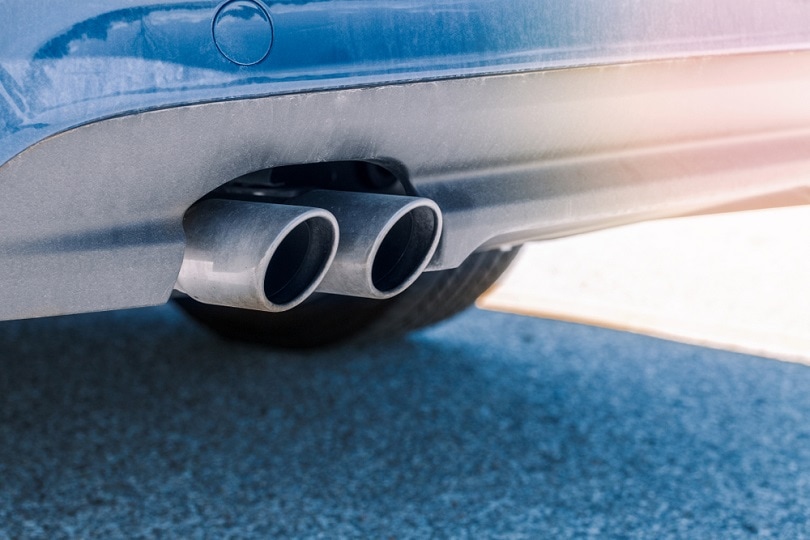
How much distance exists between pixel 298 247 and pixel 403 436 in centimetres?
83

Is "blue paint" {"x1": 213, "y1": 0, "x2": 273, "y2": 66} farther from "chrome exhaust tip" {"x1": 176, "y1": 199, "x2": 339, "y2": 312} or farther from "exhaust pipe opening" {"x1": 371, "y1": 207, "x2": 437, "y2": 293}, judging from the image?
"exhaust pipe opening" {"x1": 371, "y1": 207, "x2": 437, "y2": 293}

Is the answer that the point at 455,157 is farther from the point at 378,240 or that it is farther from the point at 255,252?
the point at 255,252

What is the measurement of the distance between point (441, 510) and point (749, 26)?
0.91 m

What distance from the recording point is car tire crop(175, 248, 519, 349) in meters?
2.29

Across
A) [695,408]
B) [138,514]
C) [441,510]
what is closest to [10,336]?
[138,514]

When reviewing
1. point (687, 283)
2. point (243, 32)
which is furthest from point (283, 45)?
point (687, 283)

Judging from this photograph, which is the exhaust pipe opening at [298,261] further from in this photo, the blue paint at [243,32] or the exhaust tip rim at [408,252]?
the blue paint at [243,32]

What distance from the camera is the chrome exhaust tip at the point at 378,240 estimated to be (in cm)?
138

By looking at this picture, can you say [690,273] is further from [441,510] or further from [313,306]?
[441,510]

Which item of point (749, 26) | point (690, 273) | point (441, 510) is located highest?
point (749, 26)

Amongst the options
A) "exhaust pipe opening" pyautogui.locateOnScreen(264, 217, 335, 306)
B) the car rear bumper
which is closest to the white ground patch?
the car rear bumper

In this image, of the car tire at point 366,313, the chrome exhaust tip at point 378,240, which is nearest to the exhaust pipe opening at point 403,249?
the chrome exhaust tip at point 378,240

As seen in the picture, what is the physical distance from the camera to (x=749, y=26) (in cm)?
170

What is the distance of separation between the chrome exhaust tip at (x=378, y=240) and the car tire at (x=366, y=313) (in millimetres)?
737
